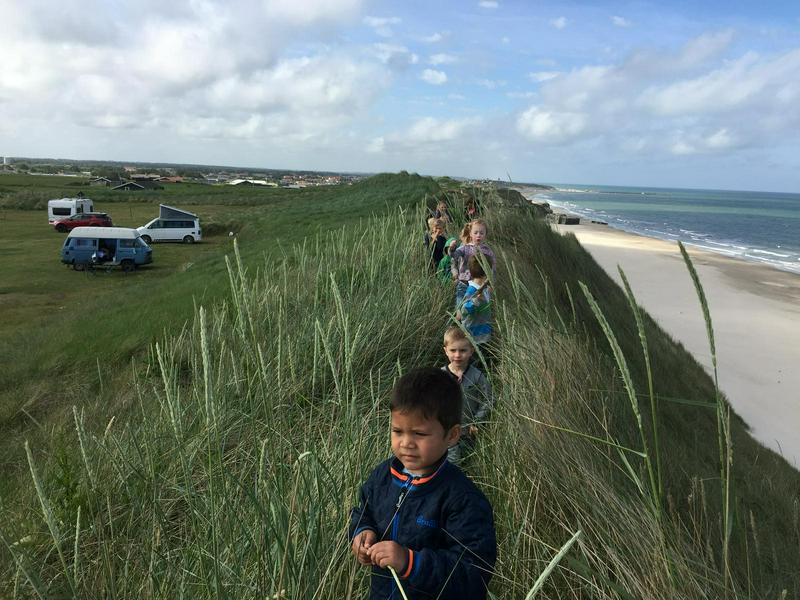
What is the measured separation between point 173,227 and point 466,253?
1184 inches

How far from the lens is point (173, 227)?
31562 mm

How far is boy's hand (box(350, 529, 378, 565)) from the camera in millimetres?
1589

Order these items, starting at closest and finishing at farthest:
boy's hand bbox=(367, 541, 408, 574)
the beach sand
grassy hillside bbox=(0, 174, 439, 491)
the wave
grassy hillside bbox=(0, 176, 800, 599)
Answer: boy's hand bbox=(367, 541, 408, 574) < grassy hillside bbox=(0, 176, 800, 599) < grassy hillside bbox=(0, 174, 439, 491) < the beach sand < the wave

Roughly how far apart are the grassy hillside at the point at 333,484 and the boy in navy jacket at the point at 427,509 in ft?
0.54

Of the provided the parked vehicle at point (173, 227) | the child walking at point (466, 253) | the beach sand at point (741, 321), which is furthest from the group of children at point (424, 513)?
the parked vehicle at point (173, 227)

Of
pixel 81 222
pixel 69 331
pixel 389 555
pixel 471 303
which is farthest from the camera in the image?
pixel 81 222

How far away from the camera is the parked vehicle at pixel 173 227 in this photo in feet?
103

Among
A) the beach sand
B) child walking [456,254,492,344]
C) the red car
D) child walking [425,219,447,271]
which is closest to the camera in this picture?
child walking [456,254,492,344]

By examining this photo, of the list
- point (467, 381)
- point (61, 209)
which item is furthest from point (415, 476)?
point (61, 209)

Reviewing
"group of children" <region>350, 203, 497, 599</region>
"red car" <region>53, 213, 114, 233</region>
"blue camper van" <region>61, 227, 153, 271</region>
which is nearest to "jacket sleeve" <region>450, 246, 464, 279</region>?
"group of children" <region>350, 203, 497, 599</region>

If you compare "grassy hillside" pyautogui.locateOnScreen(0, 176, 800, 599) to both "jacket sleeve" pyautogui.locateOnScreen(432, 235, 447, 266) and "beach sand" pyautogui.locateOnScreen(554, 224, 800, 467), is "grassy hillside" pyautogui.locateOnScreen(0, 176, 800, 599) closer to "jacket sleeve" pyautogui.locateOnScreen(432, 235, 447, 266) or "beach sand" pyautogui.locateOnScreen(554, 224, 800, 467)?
"jacket sleeve" pyautogui.locateOnScreen(432, 235, 447, 266)

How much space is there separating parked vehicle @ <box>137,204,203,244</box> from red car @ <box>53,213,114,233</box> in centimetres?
413

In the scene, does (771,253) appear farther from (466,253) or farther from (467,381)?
(467,381)

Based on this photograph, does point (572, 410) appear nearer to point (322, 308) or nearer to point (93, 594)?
point (93, 594)
